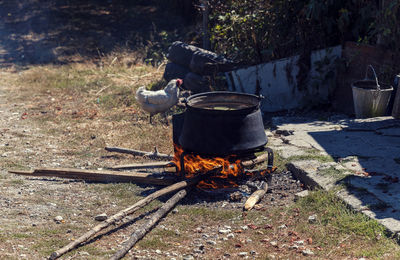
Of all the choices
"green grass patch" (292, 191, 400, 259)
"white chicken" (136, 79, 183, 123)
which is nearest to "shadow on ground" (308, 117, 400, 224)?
"green grass patch" (292, 191, 400, 259)

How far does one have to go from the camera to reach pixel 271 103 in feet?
30.6

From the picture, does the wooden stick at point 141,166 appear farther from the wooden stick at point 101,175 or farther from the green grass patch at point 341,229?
the green grass patch at point 341,229

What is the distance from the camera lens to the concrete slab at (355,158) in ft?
15.6

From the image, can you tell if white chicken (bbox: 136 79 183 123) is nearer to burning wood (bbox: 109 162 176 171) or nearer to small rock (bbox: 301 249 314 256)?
burning wood (bbox: 109 162 176 171)

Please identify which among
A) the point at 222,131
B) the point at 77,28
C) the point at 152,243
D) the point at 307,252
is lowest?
the point at 152,243

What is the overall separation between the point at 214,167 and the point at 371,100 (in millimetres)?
3486

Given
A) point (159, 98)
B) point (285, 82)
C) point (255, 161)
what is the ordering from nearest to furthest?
point (255, 161)
point (159, 98)
point (285, 82)

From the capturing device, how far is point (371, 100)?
7.82m

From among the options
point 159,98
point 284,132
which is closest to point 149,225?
point 284,132

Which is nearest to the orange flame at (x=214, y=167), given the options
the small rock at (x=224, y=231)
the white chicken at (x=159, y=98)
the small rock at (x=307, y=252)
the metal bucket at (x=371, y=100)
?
the small rock at (x=224, y=231)

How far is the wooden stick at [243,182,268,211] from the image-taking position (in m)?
5.18

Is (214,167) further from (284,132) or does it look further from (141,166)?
(284,132)

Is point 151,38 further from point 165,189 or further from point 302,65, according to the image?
point 165,189

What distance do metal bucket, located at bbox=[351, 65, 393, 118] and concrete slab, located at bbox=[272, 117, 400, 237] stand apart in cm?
29
